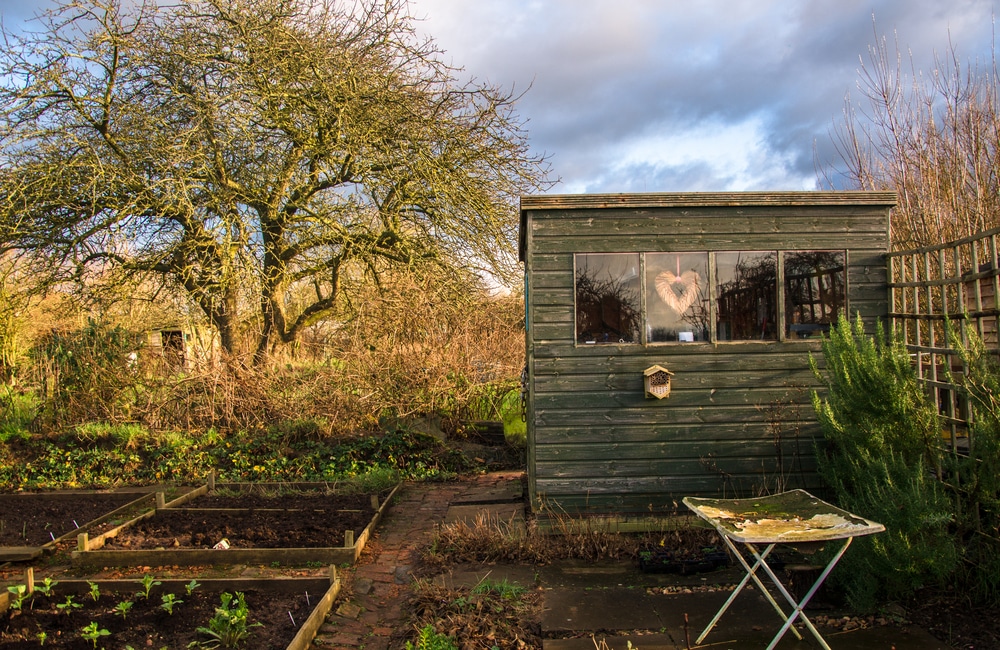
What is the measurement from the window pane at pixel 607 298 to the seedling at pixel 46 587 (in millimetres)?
4376

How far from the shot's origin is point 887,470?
4.39 meters

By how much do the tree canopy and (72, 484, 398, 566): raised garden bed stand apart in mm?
4267

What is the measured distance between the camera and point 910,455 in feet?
15.4

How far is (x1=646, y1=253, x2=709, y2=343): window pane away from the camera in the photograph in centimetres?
626

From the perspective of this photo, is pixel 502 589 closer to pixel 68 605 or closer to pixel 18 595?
pixel 68 605

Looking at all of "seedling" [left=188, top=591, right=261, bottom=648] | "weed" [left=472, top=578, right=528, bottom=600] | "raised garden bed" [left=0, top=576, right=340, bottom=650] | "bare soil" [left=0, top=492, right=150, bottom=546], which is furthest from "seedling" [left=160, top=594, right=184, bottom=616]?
"bare soil" [left=0, top=492, right=150, bottom=546]

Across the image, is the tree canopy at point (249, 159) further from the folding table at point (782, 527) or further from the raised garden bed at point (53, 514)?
the folding table at point (782, 527)

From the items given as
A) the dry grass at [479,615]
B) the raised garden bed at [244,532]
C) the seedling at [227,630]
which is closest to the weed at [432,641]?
the dry grass at [479,615]

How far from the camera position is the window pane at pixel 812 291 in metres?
6.26

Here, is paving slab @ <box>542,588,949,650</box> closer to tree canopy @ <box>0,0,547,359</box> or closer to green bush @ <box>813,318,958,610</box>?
green bush @ <box>813,318,958,610</box>

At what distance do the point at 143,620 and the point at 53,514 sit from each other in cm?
398

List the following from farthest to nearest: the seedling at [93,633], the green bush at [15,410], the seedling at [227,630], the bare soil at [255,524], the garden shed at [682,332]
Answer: the green bush at [15,410] → the garden shed at [682,332] → the bare soil at [255,524] → the seedling at [227,630] → the seedling at [93,633]

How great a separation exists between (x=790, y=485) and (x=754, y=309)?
1.61 metres

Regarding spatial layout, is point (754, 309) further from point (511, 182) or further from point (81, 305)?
point (81, 305)
